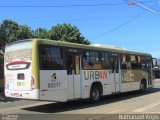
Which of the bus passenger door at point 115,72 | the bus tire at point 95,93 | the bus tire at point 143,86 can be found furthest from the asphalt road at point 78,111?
the bus tire at point 143,86

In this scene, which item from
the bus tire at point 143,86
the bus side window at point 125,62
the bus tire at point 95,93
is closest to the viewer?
the bus tire at point 95,93

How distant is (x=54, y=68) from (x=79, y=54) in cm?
198

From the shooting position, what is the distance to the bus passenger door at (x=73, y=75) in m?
16.7

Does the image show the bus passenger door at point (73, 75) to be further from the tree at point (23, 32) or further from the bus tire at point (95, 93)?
the tree at point (23, 32)

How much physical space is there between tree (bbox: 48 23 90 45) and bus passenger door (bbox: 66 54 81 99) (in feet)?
90.1

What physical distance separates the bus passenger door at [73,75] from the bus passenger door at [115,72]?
3399 millimetres

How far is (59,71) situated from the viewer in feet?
52.8

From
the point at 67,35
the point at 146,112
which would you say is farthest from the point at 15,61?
the point at 67,35

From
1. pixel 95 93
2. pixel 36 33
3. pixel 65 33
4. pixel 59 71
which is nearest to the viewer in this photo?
pixel 59 71

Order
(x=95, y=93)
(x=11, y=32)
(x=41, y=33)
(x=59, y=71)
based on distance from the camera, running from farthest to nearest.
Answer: (x=41, y=33) → (x=11, y=32) → (x=95, y=93) → (x=59, y=71)

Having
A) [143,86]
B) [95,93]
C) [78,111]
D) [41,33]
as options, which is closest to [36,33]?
[41,33]

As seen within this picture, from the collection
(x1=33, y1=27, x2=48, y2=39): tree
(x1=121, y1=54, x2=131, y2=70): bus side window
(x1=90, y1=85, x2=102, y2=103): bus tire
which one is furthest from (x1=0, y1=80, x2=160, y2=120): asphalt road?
(x1=33, y1=27, x2=48, y2=39): tree

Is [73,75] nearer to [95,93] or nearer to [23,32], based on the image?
[95,93]

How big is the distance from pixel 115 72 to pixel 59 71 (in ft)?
16.9
